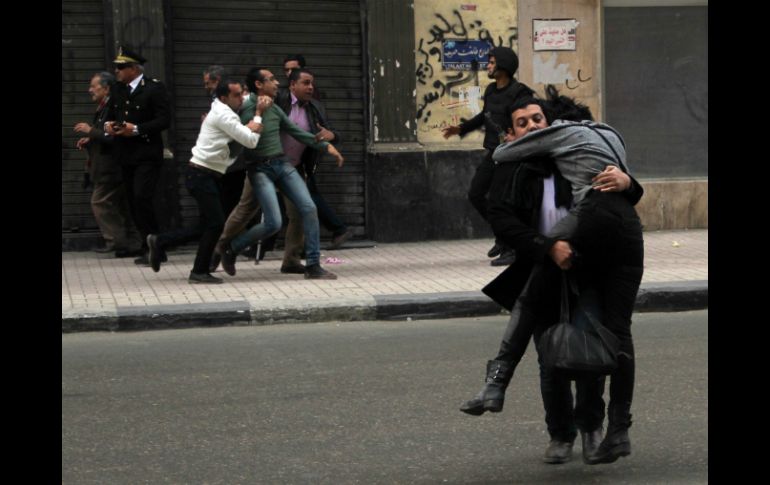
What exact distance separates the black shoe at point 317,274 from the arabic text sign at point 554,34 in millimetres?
4585

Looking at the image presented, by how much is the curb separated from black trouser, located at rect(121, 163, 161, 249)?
2.57m

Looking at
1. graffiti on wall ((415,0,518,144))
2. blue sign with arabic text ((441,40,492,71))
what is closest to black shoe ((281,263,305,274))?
graffiti on wall ((415,0,518,144))

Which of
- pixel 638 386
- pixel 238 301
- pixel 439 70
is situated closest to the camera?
pixel 638 386

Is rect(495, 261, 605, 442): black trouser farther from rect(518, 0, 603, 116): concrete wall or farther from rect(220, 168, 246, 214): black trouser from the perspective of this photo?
rect(518, 0, 603, 116): concrete wall

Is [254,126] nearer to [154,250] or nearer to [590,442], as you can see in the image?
[154,250]

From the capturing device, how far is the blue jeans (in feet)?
35.1

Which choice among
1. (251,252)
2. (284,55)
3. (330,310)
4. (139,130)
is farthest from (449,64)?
(330,310)

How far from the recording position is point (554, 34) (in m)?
14.5
